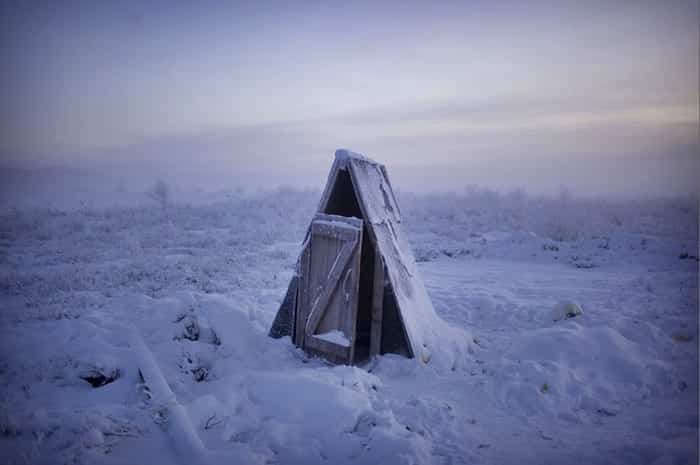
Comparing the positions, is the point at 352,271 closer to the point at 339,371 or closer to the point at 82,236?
the point at 339,371

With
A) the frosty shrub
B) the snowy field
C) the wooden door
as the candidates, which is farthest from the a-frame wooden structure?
the frosty shrub

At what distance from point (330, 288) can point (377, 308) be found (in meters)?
0.85

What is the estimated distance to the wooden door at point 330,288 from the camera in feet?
18.5

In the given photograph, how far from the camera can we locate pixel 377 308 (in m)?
5.80

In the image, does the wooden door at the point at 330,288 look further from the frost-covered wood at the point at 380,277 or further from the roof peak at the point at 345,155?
the roof peak at the point at 345,155

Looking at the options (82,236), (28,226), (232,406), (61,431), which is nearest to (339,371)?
(232,406)

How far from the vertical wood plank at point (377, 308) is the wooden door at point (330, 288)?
36 centimetres

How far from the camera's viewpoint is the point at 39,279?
407 inches

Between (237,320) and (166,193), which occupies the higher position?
(166,193)

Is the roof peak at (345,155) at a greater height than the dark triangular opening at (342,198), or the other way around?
the roof peak at (345,155)

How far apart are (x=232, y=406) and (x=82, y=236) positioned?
737 inches

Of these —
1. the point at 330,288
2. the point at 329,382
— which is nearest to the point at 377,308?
the point at 330,288

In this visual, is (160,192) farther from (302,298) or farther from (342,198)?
(302,298)

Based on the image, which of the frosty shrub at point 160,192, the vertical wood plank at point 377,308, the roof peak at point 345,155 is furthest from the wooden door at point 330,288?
the frosty shrub at point 160,192
